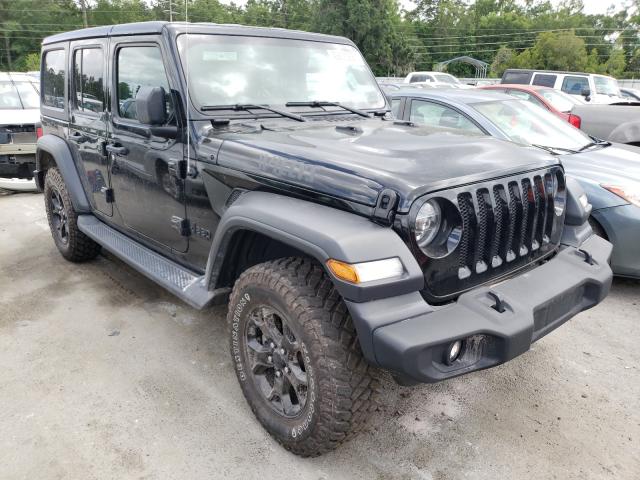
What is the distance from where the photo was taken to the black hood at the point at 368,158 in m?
2.19

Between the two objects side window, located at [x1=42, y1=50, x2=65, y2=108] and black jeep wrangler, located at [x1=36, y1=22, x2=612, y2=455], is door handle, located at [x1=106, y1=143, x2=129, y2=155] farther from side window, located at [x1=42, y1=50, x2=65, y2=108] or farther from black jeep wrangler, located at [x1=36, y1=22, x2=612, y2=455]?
side window, located at [x1=42, y1=50, x2=65, y2=108]

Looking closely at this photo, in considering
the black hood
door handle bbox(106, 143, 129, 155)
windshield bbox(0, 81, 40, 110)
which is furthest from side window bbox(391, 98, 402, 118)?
windshield bbox(0, 81, 40, 110)

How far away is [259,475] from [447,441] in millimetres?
945

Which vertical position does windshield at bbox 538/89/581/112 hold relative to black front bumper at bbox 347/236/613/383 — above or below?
above

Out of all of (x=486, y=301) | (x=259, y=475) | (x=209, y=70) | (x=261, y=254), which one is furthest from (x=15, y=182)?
(x=486, y=301)

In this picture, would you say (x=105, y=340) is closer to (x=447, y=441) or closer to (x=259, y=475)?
(x=259, y=475)

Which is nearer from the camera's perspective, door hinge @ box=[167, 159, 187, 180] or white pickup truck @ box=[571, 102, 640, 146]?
door hinge @ box=[167, 159, 187, 180]

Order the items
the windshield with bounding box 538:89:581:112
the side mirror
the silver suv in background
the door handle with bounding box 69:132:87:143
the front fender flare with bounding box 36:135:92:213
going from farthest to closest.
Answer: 1. the silver suv in background
2. the windshield with bounding box 538:89:581:112
3. the front fender flare with bounding box 36:135:92:213
4. the door handle with bounding box 69:132:87:143
5. the side mirror

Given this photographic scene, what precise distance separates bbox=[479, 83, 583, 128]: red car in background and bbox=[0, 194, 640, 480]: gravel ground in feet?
17.7

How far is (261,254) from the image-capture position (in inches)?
110

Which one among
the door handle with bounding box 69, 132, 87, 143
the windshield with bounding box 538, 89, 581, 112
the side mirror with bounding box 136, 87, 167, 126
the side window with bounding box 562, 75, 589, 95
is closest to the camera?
the side mirror with bounding box 136, 87, 167, 126

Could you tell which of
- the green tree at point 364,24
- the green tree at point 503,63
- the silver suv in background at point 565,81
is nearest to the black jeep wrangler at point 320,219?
the silver suv in background at point 565,81

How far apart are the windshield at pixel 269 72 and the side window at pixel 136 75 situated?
0.20 meters

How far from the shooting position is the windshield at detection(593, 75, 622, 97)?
16953 mm
